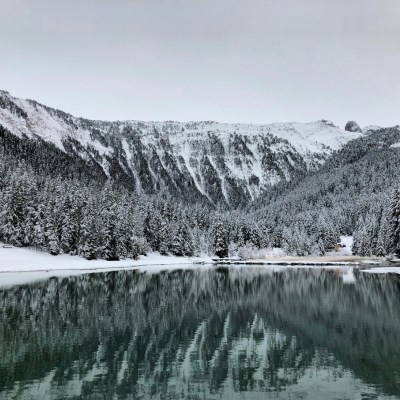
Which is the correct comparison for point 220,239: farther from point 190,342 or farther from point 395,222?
point 190,342

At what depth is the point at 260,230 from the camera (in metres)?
180

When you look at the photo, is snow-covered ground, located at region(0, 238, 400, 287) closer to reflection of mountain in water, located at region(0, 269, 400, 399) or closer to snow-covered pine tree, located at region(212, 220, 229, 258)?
snow-covered pine tree, located at region(212, 220, 229, 258)

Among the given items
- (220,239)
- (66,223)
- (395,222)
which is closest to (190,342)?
(395,222)

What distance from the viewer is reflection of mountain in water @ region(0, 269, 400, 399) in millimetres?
19891

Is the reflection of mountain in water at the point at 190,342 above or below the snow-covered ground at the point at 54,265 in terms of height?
below

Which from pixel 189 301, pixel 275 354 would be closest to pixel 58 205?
pixel 189 301

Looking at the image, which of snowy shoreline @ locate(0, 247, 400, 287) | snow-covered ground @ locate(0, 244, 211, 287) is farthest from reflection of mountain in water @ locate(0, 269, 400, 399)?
snow-covered ground @ locate(0, 244, 211, 287)

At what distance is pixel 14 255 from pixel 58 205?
1655 centimetres

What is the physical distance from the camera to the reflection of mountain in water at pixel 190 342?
1989 cm

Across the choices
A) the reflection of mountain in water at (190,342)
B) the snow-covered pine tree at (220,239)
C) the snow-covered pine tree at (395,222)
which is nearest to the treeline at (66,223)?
the snow-covered pine tree at (220,239)

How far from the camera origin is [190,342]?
92.5 ft

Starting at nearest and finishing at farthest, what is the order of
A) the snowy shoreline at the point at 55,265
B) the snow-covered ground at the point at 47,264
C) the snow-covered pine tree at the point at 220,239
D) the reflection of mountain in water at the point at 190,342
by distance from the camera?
1. the reflection of mountain in water at the point at 190,342
2. the snowy shoreline at the point at 55,265
3. the snow-covered ground at the point at 47,264
4. the snow-covered pine tree at the point at 220,239

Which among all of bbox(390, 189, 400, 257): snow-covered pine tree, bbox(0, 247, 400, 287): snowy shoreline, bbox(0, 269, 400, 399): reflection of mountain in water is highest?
bbox(390, 189, 400, 257): snow-covered pine tree

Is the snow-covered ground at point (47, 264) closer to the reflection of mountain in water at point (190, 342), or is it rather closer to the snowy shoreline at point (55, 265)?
the snowy shoreline at point (55, 265)
